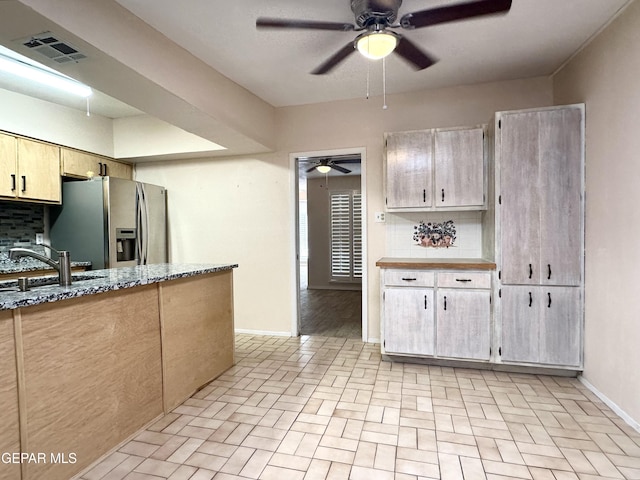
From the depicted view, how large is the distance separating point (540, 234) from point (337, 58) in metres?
2.08

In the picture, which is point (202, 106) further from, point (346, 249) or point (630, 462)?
point (346, 249)

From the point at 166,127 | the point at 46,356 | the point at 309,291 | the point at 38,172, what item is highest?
the point at 166,127

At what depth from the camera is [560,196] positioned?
2.71 metres

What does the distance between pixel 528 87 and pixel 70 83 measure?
4310 mm

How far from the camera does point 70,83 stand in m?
3.19

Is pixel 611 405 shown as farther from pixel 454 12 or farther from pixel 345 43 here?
pixel 345 43

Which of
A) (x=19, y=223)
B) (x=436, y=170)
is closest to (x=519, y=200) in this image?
(x=436, y=170)

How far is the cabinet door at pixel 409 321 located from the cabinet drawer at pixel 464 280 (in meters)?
0.15

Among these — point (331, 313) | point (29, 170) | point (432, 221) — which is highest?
point (29, 170)

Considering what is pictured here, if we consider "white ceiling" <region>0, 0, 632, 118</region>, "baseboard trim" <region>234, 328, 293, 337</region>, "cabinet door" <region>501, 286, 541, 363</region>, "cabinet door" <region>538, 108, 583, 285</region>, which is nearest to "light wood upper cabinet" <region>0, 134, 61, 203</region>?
"white ceiling" <region>0, 0, 632, 118</region>

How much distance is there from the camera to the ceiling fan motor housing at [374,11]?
1.85 meters

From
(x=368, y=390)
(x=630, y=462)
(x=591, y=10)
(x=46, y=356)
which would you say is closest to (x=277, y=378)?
(x=368, y=390)

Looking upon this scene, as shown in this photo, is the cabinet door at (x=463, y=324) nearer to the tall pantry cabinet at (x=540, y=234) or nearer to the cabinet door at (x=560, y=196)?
the tall pantry cabinet at (x=540, y=234)

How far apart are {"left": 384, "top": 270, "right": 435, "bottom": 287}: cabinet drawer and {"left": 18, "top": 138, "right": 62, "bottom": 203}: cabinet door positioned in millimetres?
3608
